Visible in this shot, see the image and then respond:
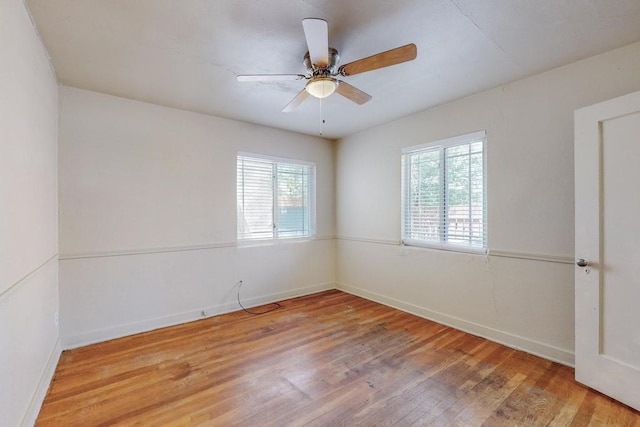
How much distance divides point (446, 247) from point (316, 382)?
2.05 m

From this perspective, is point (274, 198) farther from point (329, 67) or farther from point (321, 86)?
point (329, 67)

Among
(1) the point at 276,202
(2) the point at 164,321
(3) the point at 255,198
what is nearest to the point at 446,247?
(1) the point at 276,202

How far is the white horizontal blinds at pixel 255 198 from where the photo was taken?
382cm

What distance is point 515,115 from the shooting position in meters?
2.64

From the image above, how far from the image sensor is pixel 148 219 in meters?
3.11

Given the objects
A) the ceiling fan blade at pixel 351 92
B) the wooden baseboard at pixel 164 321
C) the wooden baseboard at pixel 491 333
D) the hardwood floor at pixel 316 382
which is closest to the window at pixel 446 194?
the wooden baseboard at pixel 491 333

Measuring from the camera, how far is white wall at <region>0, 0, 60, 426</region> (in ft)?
4.56

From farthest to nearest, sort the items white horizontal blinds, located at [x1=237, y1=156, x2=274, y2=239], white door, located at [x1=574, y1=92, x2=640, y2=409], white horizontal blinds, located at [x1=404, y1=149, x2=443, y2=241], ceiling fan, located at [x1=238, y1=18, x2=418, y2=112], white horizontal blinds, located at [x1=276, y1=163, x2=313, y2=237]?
white horizontal blinds, located at [x1=276, y1=163, x2=313, y2=237] → white horizontal blinds, located at [x1=237, y1=156, x2=274, y2=239] → white horizontal blinds, located at [x1=404, y1=149, x2=443, y2=241] → white door, located at [x1=574, y1=92, x2=640, y2=409] → ceiling fan, located at [x1=238, y1=18, x2=418, y2=112]

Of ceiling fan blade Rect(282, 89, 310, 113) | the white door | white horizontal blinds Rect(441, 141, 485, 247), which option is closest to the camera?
the white door

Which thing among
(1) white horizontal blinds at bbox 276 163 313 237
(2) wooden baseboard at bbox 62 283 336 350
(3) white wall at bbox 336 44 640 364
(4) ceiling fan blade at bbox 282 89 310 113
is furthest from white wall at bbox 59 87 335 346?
(3) white wall at bbox 336 44 640 364

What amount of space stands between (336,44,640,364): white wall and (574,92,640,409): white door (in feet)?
0.91

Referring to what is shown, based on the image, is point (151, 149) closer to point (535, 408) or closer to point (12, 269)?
point (12, 269)

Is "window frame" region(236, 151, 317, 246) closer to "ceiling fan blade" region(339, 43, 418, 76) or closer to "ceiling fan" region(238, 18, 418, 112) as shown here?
"ceiling fan" region(238, 18, 418, 112)

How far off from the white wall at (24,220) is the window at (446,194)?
3469mm
